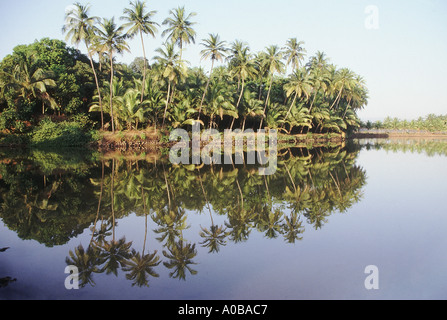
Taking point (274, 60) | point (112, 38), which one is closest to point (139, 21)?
point (112, 38)

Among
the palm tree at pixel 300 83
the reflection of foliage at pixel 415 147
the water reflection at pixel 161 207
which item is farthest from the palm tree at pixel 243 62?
the water reflection at pixel 161 207

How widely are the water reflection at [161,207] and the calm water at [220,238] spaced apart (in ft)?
0.14

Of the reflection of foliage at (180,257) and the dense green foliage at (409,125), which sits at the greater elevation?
the dense green foliage at (409,125)

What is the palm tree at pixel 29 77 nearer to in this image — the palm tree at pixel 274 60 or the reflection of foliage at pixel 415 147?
the palm tree at pixel 274 60

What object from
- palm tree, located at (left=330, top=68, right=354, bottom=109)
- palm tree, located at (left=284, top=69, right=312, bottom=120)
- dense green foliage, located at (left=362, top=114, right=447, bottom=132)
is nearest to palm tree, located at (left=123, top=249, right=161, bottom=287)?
palm tree, located at (left=284, top=69, right=312, bottom=120)

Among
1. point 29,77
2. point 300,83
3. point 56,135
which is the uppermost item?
point 300,83

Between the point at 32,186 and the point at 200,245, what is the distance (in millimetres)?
9214

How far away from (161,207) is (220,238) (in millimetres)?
3233

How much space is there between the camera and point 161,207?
10156 mm

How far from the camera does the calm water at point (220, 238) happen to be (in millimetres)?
5145

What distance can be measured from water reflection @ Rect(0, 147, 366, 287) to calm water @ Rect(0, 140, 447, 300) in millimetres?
42

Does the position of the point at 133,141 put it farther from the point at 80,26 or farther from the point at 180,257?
the point at 180,257
